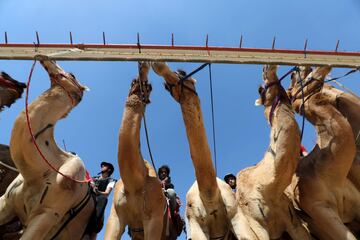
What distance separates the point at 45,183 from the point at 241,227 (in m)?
3.53


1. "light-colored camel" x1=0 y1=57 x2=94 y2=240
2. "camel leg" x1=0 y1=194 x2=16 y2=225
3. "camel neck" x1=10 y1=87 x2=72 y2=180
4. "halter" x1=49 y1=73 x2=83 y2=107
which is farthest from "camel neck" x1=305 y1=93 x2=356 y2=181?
"camel leg" x1=0 y1=194 x2=16 y2=225

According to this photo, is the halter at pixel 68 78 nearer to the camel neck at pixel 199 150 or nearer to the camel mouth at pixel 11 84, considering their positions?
the camel mouth at pixel 11 84

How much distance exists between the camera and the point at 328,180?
7.93 meters

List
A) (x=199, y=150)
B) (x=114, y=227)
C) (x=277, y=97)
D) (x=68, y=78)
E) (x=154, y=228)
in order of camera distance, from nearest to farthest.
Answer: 1. (x=154, y=228)
2. (x=114, y=227)
3. (x=199, y=150)
4. (x=277, y=97)
5. (x=68, y=78)

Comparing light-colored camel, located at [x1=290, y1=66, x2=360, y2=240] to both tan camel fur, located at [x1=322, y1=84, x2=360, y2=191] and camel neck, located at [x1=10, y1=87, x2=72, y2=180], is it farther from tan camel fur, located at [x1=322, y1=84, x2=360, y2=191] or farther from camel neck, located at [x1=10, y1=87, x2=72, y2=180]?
camel neck, located at [x1=10, y1=87, x2=72, y2=180]

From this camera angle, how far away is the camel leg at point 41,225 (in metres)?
6.93

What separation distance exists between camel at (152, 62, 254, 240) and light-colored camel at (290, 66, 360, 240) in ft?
4.52

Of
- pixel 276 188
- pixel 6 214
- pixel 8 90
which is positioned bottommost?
pixel 6 214

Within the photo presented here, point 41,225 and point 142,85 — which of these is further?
point 142,85

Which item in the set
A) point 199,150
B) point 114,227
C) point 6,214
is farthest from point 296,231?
point 6,214

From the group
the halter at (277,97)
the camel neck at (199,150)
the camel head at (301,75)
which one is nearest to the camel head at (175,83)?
the camel neck at (199,150)

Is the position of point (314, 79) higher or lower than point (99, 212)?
higher

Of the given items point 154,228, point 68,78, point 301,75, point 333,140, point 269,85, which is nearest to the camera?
→ point 154,228

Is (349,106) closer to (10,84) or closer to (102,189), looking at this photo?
(102,189)
